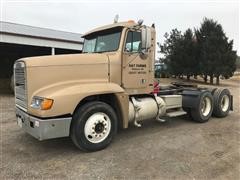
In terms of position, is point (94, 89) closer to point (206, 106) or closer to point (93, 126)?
point (93, 126)

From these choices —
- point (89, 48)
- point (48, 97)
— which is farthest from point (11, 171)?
point (89, 48)

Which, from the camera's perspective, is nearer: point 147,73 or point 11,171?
point 11,171

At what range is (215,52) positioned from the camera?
2667 cm

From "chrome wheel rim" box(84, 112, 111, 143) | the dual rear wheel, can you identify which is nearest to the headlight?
"chrome wheel rim" box(84, 112, 111, 143)

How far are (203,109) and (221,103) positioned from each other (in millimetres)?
977

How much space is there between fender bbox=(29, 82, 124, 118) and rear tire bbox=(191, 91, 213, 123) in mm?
3672

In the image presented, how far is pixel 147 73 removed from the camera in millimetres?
5812

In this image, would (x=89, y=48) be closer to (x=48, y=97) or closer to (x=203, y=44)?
(x=48, y=97)

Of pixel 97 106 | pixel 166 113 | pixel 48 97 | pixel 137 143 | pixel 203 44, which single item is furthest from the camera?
pixel 203 44

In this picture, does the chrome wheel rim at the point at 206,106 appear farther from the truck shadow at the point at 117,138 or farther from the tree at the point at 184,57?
the tree at the point at 184,57

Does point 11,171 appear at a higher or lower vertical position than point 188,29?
lower

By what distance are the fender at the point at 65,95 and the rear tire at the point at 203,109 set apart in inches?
145

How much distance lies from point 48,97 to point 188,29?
29.5 m

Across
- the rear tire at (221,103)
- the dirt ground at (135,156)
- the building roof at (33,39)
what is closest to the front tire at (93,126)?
the dirt ground at (135,156)
